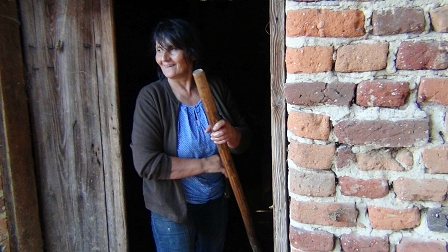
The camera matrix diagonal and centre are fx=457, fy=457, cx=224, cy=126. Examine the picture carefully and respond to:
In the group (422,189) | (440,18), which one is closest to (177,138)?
(422,189)

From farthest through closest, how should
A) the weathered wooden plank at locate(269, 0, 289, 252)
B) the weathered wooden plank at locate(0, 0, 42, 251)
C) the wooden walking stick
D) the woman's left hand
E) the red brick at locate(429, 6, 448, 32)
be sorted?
the weathered wooden plank at locate(0, 0, 42, 251)
the woman's left hand
the wooden walking stick
the weathered wooden plank at locate(269, 0, 289, 252)
the red brick at locate(429, 6, 448, 32)

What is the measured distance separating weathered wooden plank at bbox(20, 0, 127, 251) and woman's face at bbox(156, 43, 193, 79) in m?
0.25

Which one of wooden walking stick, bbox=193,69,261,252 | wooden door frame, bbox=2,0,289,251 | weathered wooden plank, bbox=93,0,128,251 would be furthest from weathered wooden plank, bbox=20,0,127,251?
wooden door frame, bbox=2,0,289,251

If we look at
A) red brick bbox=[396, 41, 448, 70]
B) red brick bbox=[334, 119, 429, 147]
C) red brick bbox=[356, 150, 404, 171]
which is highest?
red brick bbox=[396, 41, 448, 70]

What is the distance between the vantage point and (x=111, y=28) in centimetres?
220

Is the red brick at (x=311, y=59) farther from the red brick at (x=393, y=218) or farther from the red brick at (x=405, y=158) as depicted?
the red brick at (x=393, y=218)

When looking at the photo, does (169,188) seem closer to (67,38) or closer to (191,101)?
(191,101)

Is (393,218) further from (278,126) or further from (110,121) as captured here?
(110,121)

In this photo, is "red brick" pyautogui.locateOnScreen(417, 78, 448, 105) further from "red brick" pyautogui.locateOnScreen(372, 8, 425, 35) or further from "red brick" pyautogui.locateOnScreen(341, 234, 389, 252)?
"red brick" pyautogui.locateOnScreen(341, 234, 389, 252)

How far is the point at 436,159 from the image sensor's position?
138 cm

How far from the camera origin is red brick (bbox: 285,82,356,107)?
54.9 inches

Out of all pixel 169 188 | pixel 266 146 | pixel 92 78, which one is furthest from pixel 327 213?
pixel 266 146

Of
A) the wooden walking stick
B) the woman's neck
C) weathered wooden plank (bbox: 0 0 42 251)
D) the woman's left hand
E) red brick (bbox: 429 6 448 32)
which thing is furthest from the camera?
the woman's neck

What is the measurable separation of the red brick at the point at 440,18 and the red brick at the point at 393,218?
551mm
